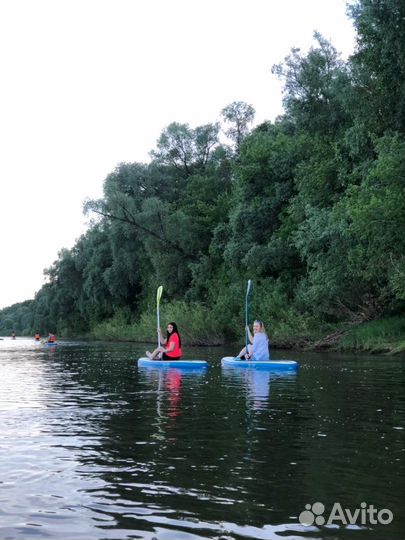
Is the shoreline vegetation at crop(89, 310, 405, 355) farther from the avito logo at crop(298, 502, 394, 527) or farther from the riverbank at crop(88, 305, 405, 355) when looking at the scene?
the avito logo at crop(298, 502, 394, 527)

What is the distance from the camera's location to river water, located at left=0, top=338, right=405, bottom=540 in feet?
16.0

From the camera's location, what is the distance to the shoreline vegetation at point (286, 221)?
25656mm

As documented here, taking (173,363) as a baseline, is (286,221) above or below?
above

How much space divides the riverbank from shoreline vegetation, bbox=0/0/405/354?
0.09 metres

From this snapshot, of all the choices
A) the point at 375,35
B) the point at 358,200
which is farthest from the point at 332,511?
the point at 375,35

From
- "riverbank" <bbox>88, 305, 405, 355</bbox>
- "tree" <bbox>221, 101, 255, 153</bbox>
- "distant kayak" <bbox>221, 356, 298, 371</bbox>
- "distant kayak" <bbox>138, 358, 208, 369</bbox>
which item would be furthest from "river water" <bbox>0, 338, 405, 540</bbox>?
"tree" <bbox>221, 101, 255, 153</bbox>

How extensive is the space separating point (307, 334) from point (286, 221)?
873 centimetres

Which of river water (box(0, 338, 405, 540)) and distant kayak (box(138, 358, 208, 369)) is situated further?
distant kayak (box(138, 358, 208, 369))

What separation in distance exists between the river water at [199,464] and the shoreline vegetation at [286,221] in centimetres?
1480

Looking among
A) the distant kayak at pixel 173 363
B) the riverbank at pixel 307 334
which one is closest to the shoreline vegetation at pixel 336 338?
the riverbank at pixel 307 334

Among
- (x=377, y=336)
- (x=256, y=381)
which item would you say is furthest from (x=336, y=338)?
(x=256, y=381)

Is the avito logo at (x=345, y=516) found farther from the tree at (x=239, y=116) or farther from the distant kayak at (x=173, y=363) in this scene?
the tree at (x=239, y=116)

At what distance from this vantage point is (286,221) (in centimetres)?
3978

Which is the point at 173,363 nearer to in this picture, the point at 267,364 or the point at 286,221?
the point at 267,364
